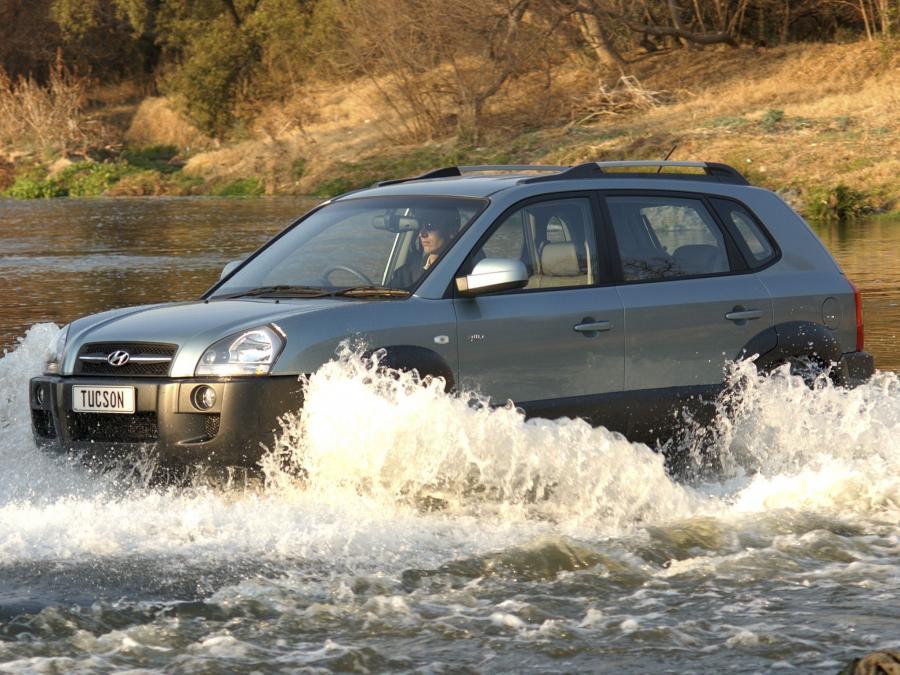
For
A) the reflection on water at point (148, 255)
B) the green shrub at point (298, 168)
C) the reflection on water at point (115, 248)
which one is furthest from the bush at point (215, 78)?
the reflection on water at point (148, 255)

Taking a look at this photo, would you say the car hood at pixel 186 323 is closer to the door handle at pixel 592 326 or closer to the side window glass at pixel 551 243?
the side window glass at pixel 551 243

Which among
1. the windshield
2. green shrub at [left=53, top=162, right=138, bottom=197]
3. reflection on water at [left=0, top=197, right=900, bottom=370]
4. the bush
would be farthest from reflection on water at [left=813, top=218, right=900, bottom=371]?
the bush

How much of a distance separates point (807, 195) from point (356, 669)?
25.9 meters

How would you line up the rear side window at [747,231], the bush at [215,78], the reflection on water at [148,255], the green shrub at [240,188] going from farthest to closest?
the bush at [215,78] → the green shrub at [240,188] → the reflection on water at [148,255] → the rear side window at [747,231]

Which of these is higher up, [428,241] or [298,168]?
[298,168]

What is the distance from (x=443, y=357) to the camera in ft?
24.6

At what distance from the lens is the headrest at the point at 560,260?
8031mm

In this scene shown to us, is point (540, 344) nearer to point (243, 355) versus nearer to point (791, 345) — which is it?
point (243, 355)

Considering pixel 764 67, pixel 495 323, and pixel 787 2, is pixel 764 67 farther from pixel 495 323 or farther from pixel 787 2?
pixel 495 323

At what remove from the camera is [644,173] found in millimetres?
8570

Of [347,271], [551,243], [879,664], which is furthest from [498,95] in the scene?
[879,664]

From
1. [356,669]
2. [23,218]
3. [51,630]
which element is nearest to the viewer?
[356,669]

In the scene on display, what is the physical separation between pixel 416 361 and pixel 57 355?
5.79 ft

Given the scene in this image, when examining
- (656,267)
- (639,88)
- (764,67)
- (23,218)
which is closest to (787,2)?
(764,67)
